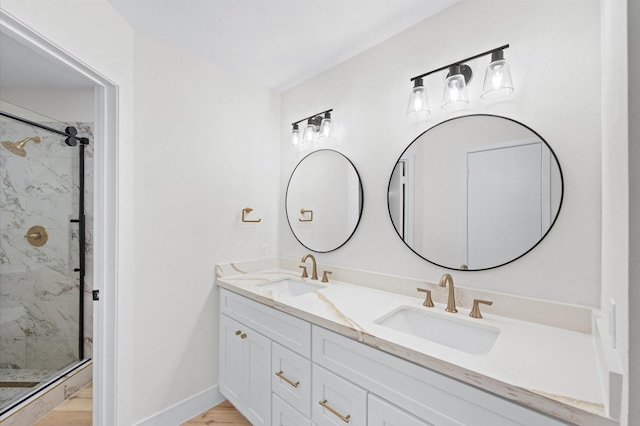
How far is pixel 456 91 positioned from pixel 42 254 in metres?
3.27

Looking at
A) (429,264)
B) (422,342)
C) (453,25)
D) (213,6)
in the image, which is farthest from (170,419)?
(453,25)

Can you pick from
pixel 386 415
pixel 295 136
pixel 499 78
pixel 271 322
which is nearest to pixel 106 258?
pixel 271 322

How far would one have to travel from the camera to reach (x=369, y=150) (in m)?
1.83

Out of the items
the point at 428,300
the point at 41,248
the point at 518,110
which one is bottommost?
the point at 428,300

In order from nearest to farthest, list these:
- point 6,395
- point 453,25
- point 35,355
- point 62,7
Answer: point 62,7, point 453,25, point 6,395, point 35,355

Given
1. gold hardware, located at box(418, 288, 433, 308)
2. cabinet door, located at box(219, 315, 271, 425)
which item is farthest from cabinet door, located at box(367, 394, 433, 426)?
cabinet door, located at box(219, 315, 271, 425)

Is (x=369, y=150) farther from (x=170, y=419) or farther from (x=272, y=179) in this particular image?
(x=170, y=419)

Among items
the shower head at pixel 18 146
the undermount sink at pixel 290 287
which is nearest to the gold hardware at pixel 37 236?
the shower head at pixel 18 146

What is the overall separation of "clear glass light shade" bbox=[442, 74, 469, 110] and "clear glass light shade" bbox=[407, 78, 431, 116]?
12 cm

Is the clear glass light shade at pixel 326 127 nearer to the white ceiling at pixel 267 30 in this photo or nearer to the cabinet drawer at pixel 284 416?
the white ceiling at pixel 267 30

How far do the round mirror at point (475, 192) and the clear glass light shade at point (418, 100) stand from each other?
0.13 metres

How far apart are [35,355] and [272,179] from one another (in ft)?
7.81

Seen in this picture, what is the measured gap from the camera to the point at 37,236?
2330 mm

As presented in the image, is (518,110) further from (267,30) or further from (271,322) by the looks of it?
(271,322)
